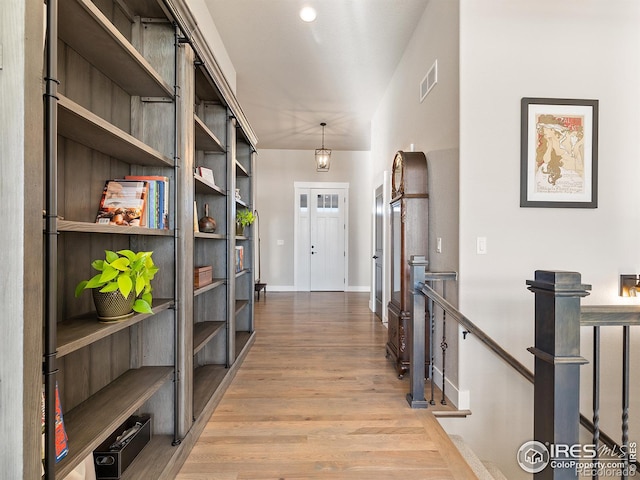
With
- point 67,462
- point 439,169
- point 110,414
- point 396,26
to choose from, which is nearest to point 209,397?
point 110,414

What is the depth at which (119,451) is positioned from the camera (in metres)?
1.46

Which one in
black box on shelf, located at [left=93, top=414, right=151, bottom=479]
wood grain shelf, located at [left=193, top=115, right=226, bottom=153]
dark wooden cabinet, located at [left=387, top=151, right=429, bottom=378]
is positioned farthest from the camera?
dark wooden cabinet, located at [left=387, top=151, right=429, bottom=378]

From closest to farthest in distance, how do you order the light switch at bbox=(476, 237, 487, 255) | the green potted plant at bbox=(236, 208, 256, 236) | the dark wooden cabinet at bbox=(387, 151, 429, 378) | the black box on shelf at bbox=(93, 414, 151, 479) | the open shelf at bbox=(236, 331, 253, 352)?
the black box on shelf at bbox=(93, 414, 151, 479) < the light switch at bbox=(476, 237, 487, 255) < the dark wooden cabinet at bbox=(387, 151, 429, 378) < the open shelf at bbox=(236, 331, 253, 352) < the green potted plant at bbox=(236, 208, 256, 236)

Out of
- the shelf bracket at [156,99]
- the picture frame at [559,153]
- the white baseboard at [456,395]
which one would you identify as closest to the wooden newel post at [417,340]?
the white baseboard at [456,395]

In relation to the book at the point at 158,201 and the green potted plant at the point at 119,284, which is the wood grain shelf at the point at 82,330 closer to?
the green potted plant at the point at 119,284

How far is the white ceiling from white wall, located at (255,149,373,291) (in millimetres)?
1713

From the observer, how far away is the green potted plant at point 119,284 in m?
1.23

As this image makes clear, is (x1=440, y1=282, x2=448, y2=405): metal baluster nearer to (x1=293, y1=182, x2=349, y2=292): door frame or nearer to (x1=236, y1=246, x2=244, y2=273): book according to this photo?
(x1=236, y1=246, x2=244, y2=273): book

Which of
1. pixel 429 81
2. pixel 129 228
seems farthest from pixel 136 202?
pixel 429 81

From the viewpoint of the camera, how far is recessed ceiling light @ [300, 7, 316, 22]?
A: 2895 mm

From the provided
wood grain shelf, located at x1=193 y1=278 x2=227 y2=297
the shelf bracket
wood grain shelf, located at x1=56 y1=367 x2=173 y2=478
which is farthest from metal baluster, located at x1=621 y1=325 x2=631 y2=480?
the shelf bracket

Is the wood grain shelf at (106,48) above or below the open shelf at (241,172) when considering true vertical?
above

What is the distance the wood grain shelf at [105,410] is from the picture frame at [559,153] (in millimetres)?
2569

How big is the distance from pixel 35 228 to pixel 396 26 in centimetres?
339
